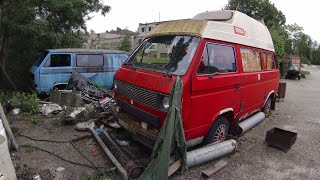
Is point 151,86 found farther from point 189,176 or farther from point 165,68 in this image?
point 189,176

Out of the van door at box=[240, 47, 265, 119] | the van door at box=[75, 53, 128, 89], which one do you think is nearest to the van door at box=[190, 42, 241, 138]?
the van door at box=[240, 47, 265, 119]

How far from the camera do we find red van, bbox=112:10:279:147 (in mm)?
4367

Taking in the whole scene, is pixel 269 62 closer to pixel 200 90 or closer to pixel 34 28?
pixel 200 90

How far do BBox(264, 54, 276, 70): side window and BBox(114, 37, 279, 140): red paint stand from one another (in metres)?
1.56

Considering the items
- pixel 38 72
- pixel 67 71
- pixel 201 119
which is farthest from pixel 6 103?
pixel 201 119

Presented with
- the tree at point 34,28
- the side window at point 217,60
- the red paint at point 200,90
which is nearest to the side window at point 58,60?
the tree at point 34,28

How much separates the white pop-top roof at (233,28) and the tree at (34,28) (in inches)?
250

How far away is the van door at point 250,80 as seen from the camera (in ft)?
19.1

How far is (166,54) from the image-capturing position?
4.89 metres

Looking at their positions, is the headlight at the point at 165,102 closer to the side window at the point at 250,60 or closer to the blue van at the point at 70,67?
the side window at the point at 250,60

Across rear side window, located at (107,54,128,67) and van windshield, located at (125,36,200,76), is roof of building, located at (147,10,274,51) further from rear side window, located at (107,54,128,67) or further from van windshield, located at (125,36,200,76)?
rear side window, located at (107,54,128,67)

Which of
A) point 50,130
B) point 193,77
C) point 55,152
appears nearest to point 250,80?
point 193,77

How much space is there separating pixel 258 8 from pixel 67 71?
30.0 m

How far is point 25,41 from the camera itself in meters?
10.3
